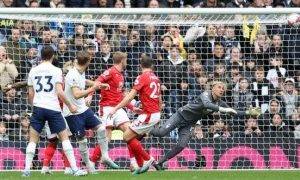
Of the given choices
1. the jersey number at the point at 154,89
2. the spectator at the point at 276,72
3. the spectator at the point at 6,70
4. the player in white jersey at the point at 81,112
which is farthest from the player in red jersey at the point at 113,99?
the spectator at the point at 276,72

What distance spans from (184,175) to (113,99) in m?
1.95

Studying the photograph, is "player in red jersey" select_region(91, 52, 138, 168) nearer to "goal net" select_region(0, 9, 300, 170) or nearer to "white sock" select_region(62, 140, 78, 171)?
"goal net" select_region(0, 9, 300, 170)

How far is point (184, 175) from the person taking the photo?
639 inches

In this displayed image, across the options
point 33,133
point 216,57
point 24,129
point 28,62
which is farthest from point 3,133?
point 216,57

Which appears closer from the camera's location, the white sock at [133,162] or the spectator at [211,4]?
the white sock at [133,162]

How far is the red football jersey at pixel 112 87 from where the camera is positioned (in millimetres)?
17078

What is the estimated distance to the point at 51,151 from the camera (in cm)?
1634

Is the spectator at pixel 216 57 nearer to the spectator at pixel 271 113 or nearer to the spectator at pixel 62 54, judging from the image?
the spectator at pixel 271 113

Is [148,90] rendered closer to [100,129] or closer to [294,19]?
[100,129]

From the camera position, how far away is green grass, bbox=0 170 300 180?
15594mm

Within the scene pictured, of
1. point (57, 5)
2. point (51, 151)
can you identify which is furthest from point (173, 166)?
point (57, 5)

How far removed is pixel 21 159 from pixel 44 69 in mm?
3268

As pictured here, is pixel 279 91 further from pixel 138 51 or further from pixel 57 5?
pixel 57 5

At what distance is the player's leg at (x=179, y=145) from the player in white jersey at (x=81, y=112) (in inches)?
42.7
